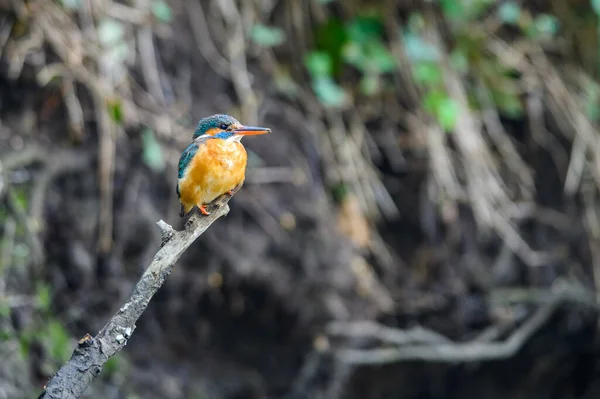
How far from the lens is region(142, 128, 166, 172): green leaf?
10.1 ft

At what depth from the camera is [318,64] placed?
3.55 meters

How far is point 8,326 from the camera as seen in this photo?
249cm

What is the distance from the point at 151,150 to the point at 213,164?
1.52m

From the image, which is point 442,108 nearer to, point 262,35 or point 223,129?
point 262,35

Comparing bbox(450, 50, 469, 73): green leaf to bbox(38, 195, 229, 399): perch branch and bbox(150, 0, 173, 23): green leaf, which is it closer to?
bbox(150, 0, 173, 23): green leaf

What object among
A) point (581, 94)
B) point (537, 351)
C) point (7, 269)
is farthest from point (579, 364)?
point (7, 269)

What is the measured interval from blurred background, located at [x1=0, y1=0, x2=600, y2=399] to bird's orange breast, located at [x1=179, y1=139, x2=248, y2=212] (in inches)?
47.0

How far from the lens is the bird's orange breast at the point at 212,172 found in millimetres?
1608

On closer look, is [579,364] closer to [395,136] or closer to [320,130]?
[395,136]

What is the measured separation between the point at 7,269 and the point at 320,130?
1573 millimetres

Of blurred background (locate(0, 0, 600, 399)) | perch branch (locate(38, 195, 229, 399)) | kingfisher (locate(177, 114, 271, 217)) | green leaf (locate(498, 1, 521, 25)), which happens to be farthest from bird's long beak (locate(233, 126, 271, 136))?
green leaf (locate(498, 1, 521, 25))

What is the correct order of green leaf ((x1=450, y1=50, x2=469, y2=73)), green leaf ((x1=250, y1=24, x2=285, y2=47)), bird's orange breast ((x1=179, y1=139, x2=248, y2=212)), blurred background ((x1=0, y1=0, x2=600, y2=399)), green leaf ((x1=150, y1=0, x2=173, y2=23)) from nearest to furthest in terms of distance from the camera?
bird's orange breast ((x1=179, y1=139, x2=248, y2=212))
blurred background ((x1=0, y1=0, x2=600, y2=399))
green leaf ((x1=150, y1=0, x2=173, y2=23))
green leaf ((x1=250, y1=24, x2=285, y2=47))
green leaf ((x1=450, y1=50, x2=469, y2=73))

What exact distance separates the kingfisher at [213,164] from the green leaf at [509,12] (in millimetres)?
2481

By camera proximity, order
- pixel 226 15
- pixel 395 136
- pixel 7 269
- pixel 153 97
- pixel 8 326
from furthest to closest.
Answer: pixel 395 136
pixel 226 15
pixel 153 97
pixel 7 269
pixel 8 326
